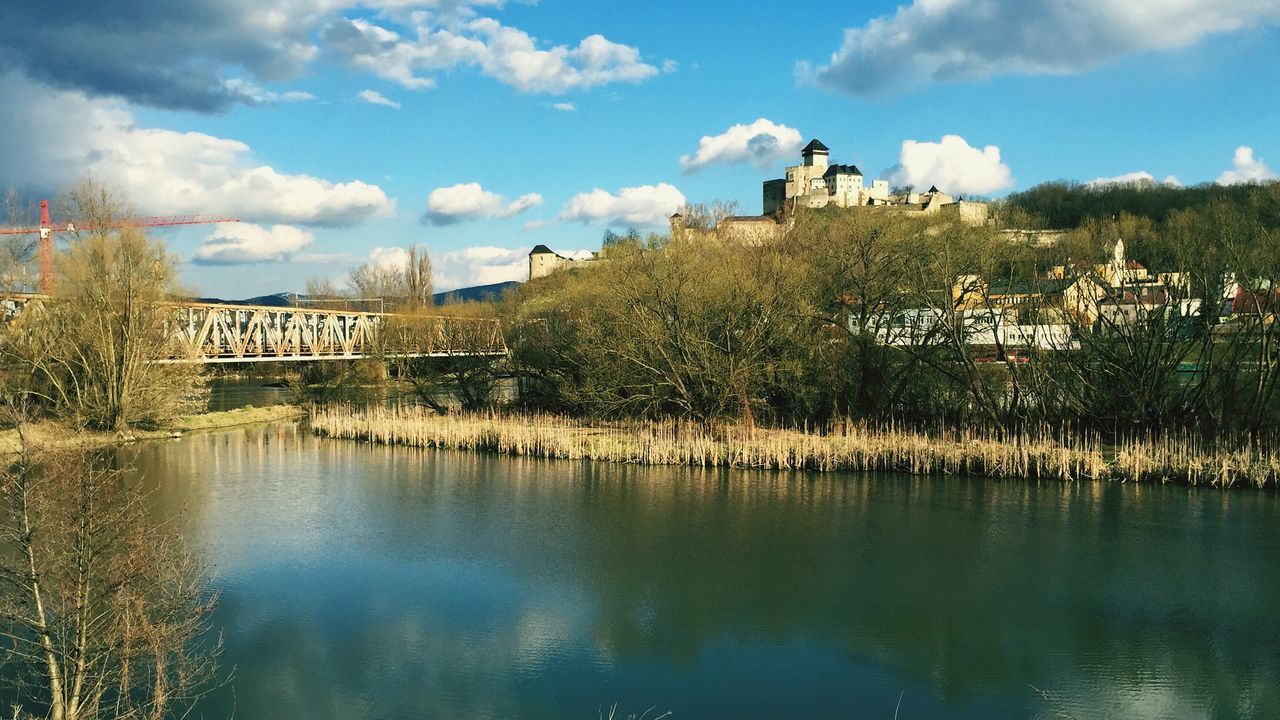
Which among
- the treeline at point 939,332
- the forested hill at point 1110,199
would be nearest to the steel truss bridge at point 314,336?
the treeline at point 939,332

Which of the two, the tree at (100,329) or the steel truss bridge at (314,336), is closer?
the tree at (100,329)

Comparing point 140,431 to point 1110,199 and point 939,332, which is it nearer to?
point 939,332

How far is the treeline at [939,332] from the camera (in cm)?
1770

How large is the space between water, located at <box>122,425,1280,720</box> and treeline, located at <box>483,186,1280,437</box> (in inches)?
142

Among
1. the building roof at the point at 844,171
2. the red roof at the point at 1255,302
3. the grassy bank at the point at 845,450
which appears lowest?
the grassy bank at the point at 845,450

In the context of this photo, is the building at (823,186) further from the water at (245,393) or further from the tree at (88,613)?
the tree at (88,613)

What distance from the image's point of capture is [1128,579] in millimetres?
10859

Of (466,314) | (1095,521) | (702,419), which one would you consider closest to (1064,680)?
(1095,521)

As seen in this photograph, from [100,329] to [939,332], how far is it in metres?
19.2

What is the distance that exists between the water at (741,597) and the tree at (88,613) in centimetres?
63

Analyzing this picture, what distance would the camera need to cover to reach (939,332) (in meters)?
20.2

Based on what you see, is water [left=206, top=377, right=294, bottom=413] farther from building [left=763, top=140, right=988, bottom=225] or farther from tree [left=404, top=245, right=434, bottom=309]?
building [left=763, top=140, right=988, bottom=225]

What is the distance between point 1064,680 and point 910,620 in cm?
173

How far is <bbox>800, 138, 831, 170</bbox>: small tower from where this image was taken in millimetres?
85875
